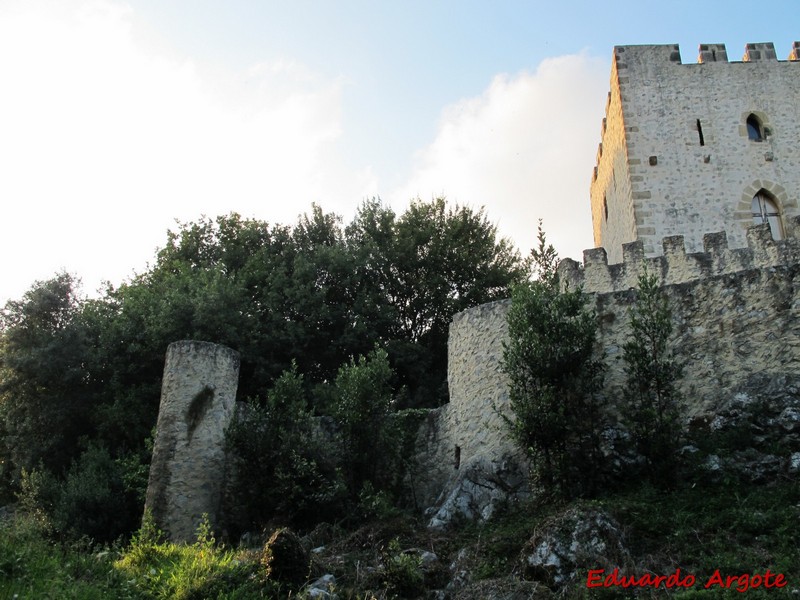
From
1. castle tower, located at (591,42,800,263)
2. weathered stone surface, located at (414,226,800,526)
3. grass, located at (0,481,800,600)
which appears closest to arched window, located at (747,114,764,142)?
castle tower, located at (591,42,800,263)

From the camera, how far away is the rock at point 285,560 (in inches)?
437

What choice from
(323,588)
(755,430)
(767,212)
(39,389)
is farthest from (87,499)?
(767,212)

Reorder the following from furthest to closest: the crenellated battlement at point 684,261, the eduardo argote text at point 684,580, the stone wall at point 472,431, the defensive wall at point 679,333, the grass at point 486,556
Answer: the crenellated battlement at point 684,261, the stone wall at point 472,431, the defensive wall at point 679,333, the grass at point 486,556, the eduardo argote text at point 684,580

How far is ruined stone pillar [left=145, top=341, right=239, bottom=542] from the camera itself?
50.1ft

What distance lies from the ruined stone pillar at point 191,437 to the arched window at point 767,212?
13550mm

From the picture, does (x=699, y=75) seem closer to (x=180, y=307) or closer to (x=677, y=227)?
(x=677, y=227)

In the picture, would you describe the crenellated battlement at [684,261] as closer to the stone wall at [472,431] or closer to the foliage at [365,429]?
the stone wall at [472,431]

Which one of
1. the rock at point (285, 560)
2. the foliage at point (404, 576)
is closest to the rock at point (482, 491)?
the foliage at point (404, 576)

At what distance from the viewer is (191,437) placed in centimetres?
1591

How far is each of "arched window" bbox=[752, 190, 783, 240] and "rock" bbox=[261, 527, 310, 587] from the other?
15.1 m

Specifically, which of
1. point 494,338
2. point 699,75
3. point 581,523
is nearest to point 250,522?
point 494,338

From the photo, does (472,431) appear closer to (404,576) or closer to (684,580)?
(404,576)

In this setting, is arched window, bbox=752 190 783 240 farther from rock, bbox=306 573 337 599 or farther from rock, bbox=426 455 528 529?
rock, bbox=306 573 337 599

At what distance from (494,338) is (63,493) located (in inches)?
364
